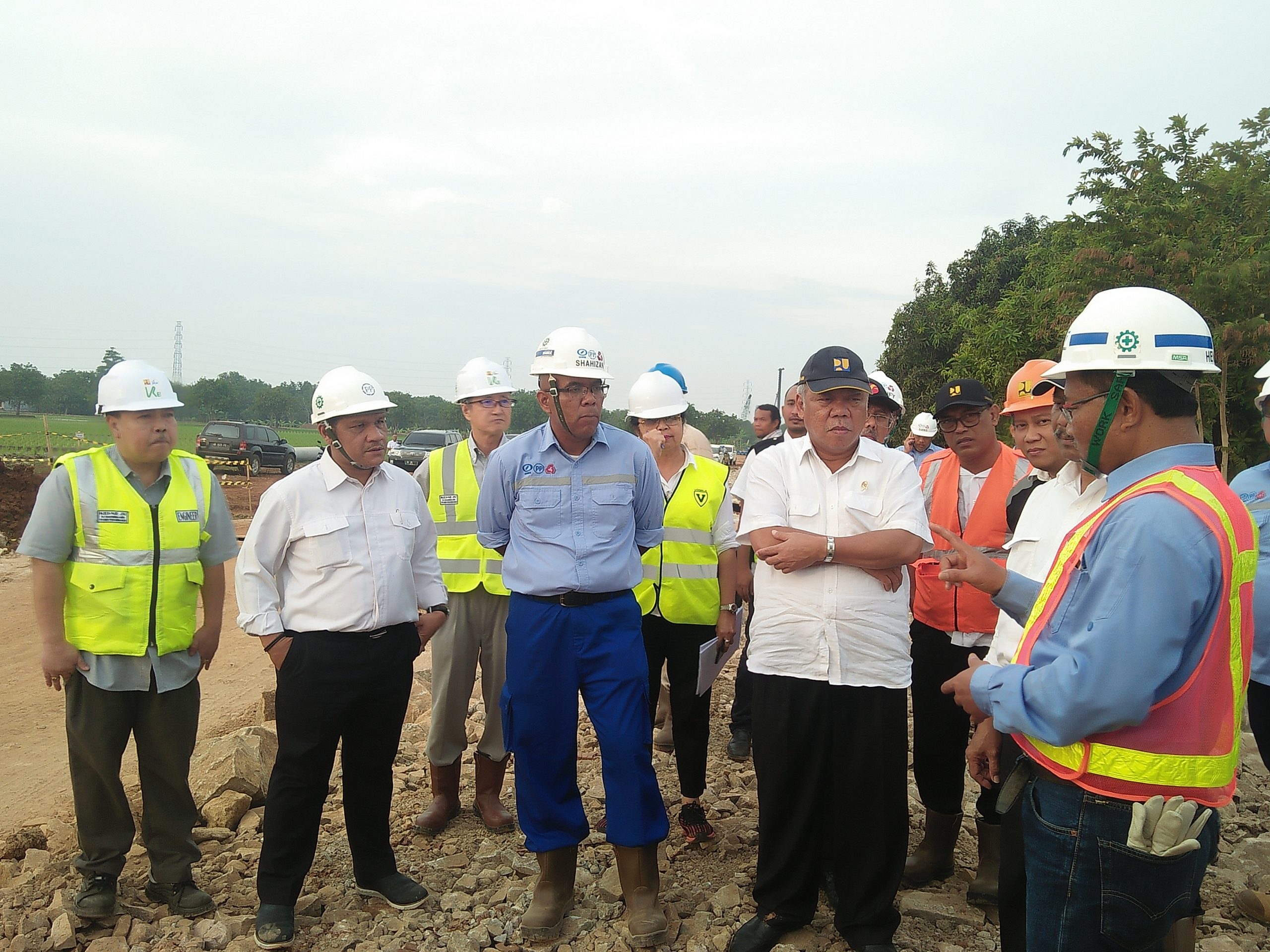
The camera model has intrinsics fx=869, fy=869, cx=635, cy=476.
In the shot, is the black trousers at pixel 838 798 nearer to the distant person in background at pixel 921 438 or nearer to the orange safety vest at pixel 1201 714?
the orange safety vest at pixel 1201 714


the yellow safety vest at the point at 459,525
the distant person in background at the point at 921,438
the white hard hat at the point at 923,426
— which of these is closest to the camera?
the yellow safety vest at the point at 459,525

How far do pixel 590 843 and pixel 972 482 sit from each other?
105 inches

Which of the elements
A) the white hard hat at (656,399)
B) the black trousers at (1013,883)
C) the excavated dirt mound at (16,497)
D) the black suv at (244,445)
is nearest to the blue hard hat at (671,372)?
the white hard hat at (656,399)

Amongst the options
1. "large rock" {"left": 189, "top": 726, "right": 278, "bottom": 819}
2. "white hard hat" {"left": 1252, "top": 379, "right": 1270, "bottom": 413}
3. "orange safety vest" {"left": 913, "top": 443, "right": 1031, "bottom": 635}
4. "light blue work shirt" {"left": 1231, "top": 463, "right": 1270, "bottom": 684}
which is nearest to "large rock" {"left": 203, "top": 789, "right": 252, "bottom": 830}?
"large rock" {"left": 189, "top": 726, "right": 278, "bottom": 819}

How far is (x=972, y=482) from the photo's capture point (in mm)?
4246

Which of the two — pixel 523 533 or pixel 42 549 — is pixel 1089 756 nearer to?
pixel 523 533

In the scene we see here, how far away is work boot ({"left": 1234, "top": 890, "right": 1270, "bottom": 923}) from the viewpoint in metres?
3.75

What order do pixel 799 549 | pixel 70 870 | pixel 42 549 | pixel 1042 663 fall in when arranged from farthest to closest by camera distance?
pixel 70 870
pixel 42 549
pixel 799 549
pixel 1042 663

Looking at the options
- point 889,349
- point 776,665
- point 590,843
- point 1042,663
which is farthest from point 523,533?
point 889,349

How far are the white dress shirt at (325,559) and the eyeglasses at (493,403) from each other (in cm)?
119

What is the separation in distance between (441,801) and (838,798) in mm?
2284

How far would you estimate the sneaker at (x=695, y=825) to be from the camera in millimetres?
4496

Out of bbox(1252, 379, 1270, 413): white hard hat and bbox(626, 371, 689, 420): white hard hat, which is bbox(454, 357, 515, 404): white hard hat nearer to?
bbox(626, 371, 689, 420): white hard hat

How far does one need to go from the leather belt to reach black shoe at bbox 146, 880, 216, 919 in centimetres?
192
